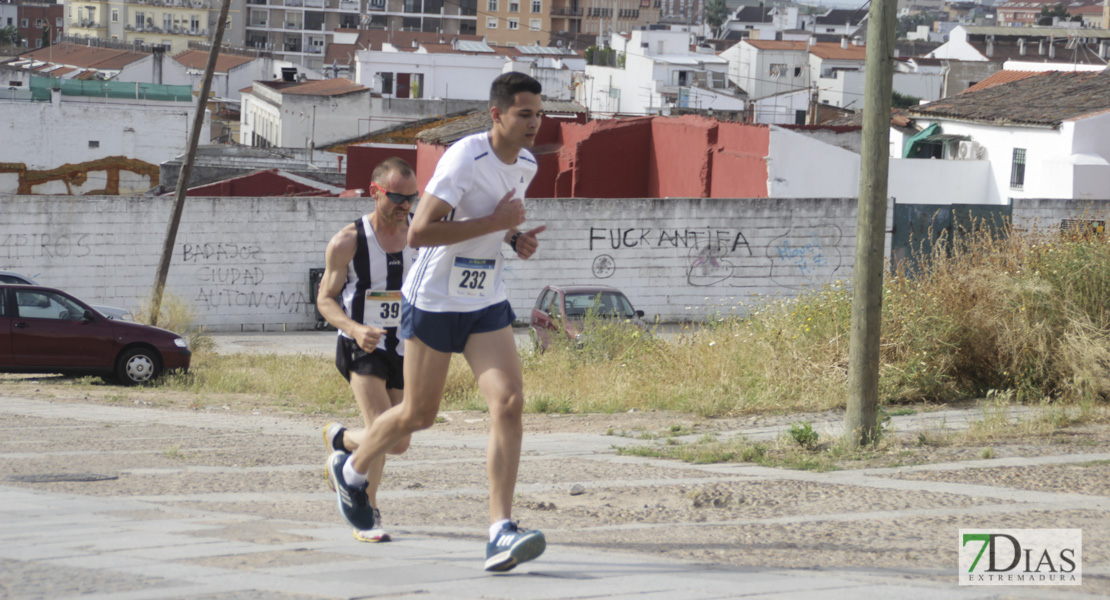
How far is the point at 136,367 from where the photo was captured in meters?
15.2

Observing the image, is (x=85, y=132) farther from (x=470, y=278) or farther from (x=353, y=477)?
(x=470, y=278)

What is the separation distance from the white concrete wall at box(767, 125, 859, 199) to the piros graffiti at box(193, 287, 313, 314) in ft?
38.7

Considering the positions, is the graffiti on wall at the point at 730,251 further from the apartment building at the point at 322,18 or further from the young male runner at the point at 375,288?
the apartment building at the point at 322,18

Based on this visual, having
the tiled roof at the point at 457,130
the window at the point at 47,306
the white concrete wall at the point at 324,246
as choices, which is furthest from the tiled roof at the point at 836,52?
the window at the point at 47,306

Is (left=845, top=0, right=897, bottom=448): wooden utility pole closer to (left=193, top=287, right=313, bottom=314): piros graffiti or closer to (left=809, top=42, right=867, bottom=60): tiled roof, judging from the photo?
(left=193, top=287, right=313, bottom=314): piros graffiti

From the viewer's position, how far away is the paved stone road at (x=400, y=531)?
4.11 metres

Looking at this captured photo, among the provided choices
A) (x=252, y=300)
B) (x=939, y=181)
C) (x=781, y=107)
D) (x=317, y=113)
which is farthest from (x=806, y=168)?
(x=317, y=113)

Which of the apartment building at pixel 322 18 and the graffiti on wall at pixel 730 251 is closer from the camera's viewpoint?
the graffiti on wall at pixel 730 251

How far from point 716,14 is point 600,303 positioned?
15131 centimetres

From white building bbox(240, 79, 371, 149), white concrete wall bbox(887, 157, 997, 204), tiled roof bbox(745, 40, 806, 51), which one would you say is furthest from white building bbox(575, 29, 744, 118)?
white concrete wall bbox(887, 157, 997, 204)

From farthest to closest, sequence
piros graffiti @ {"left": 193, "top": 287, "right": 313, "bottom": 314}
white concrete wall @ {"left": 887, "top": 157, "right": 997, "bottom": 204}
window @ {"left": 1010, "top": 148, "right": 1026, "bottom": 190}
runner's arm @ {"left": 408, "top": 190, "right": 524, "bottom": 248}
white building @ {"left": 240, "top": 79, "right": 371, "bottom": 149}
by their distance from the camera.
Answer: white building @ {"left": 240, "top": 79, "right": 371, "bottom": 149} < white concrete wall @ {"left": 887, "top": 157, "right": 997, "bottom": 204} < window @ {"left": 1010, "top": 148, "right": 1026, "bottom": 190} < piros graffiti @ {"left": 193, "top": 287, "right": 313, "bottom": 314} < runner's arm @ {"left": 408, "top": 190, "right": 524, "bottom": 248}

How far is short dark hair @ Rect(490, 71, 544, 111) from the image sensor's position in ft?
14.8

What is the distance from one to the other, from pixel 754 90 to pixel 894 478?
71371 mm

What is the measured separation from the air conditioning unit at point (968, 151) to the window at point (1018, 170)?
1.36m
